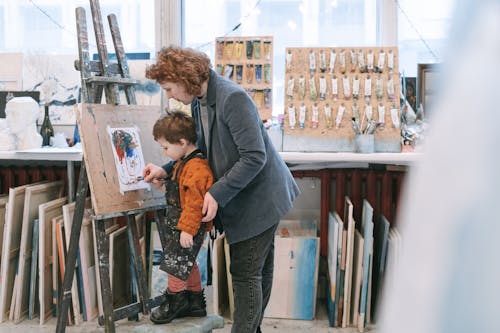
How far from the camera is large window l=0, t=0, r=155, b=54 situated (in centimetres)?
327

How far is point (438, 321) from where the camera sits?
304mm

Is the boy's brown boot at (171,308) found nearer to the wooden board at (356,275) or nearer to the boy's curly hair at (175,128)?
the boy's curly hair at (175,128)

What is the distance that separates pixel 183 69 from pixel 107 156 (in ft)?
2.15

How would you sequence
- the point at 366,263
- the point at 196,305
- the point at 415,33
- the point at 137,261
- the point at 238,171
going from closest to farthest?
the point at 238,171, the point at 196,305, the point at 137,261, the point at 366,263, the point at 415,33

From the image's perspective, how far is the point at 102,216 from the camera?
7.20 ft

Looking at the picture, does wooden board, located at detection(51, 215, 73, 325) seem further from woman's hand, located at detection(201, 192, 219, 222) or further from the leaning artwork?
woman's hand, located at detection(201, 192, 219, 222)

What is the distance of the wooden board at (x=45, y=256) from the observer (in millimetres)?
2705

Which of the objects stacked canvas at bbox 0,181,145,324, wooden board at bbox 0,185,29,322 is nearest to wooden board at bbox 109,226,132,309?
stacked canvas at bbox 0,181,145,324

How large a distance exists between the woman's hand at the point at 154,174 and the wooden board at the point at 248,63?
870mm

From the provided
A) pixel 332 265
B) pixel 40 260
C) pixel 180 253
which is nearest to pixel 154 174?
pixel 180 253

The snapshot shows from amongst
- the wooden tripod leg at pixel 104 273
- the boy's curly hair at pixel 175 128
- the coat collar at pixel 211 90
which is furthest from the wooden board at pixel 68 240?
the coat collar at pixel 211 90

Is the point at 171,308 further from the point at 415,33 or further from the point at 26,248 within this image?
the point at 415,33

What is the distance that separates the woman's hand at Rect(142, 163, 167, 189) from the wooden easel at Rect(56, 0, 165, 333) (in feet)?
0.65

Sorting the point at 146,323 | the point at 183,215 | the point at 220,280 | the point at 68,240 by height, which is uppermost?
the point at 183,215
